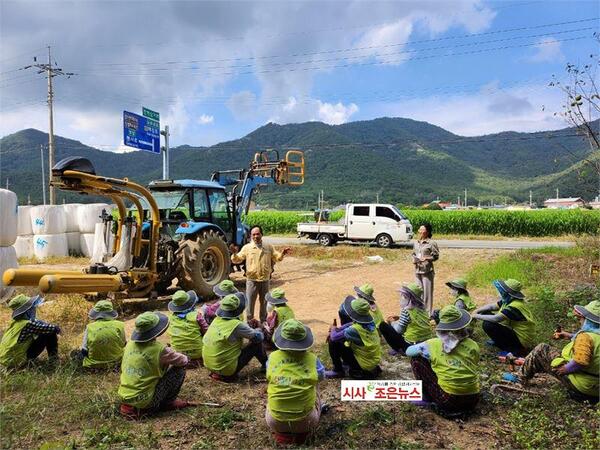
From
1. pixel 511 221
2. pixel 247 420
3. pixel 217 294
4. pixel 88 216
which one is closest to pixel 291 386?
pixel 247 420

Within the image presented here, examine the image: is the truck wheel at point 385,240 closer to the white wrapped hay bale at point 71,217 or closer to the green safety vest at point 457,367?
the white wrapped hay bale at point 71,217

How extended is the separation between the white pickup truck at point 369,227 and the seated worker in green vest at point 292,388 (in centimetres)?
1463

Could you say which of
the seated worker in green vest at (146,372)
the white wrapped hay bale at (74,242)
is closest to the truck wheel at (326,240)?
the white wrapped hay bale at (74,242)

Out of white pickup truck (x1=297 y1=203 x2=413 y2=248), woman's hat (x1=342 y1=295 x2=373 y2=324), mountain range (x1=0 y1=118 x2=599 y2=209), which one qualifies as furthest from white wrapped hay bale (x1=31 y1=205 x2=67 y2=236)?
mountain range (x1=0 y1=118 x2=599 y2=209)

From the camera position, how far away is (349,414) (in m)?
3.84

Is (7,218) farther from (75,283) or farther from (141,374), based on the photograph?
(141,374)

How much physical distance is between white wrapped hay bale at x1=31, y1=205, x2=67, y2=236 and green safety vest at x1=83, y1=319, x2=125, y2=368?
12.0 m

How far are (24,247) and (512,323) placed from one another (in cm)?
1536

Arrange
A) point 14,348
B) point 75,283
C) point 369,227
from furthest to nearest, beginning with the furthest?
point 369,227 < point 75,283 < point 14,348

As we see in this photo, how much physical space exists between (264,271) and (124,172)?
336 ft

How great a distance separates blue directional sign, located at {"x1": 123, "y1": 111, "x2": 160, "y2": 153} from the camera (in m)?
15.6

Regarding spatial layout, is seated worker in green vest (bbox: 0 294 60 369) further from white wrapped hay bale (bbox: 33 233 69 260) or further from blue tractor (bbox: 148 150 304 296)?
white wrapped hay bale (bbox: 33 233 69 260)

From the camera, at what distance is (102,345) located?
187 inches

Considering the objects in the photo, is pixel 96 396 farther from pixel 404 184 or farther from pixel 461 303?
pixel 404 184
